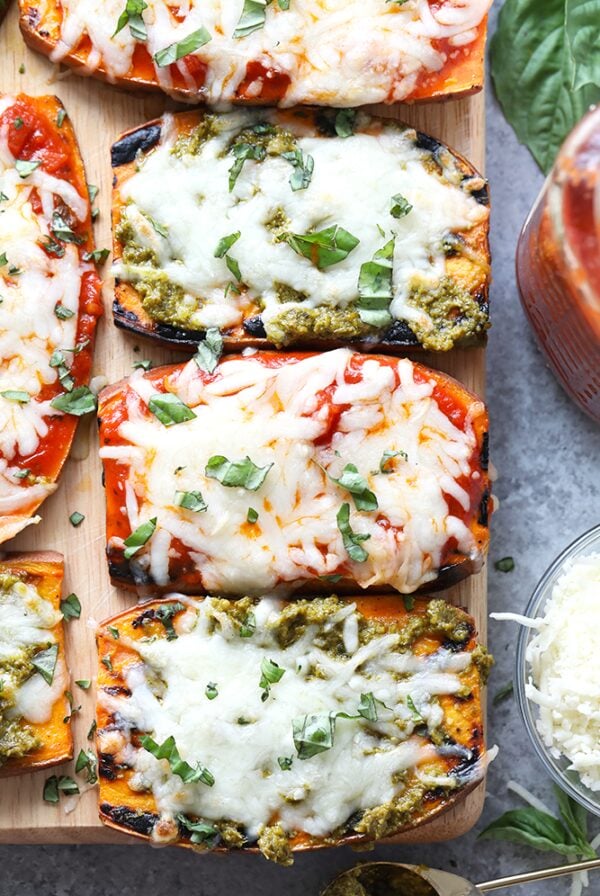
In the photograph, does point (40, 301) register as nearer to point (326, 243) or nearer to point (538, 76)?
point (326, 243)

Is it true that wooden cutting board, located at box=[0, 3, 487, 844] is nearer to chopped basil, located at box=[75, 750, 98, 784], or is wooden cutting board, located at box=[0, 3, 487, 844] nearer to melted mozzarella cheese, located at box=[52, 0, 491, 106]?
chopped basil, located at box=[75, 750, 98, 784]

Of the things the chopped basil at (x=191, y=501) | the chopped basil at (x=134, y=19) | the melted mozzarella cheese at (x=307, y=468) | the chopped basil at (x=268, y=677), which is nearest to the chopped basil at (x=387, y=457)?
the melted mozzarella cheese at (x=307, y=468)

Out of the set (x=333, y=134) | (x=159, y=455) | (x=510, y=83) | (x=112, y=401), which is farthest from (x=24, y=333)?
(x=510, y=83)

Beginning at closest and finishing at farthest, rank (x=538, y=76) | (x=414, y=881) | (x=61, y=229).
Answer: (x=61, y=229) → (x=414, y=881) → (x=538, y=76)

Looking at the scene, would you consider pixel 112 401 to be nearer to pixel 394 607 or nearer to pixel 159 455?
pixel 159 455

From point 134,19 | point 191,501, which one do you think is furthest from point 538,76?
point 191,501

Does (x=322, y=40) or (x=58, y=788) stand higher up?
(x=322, y=40)
